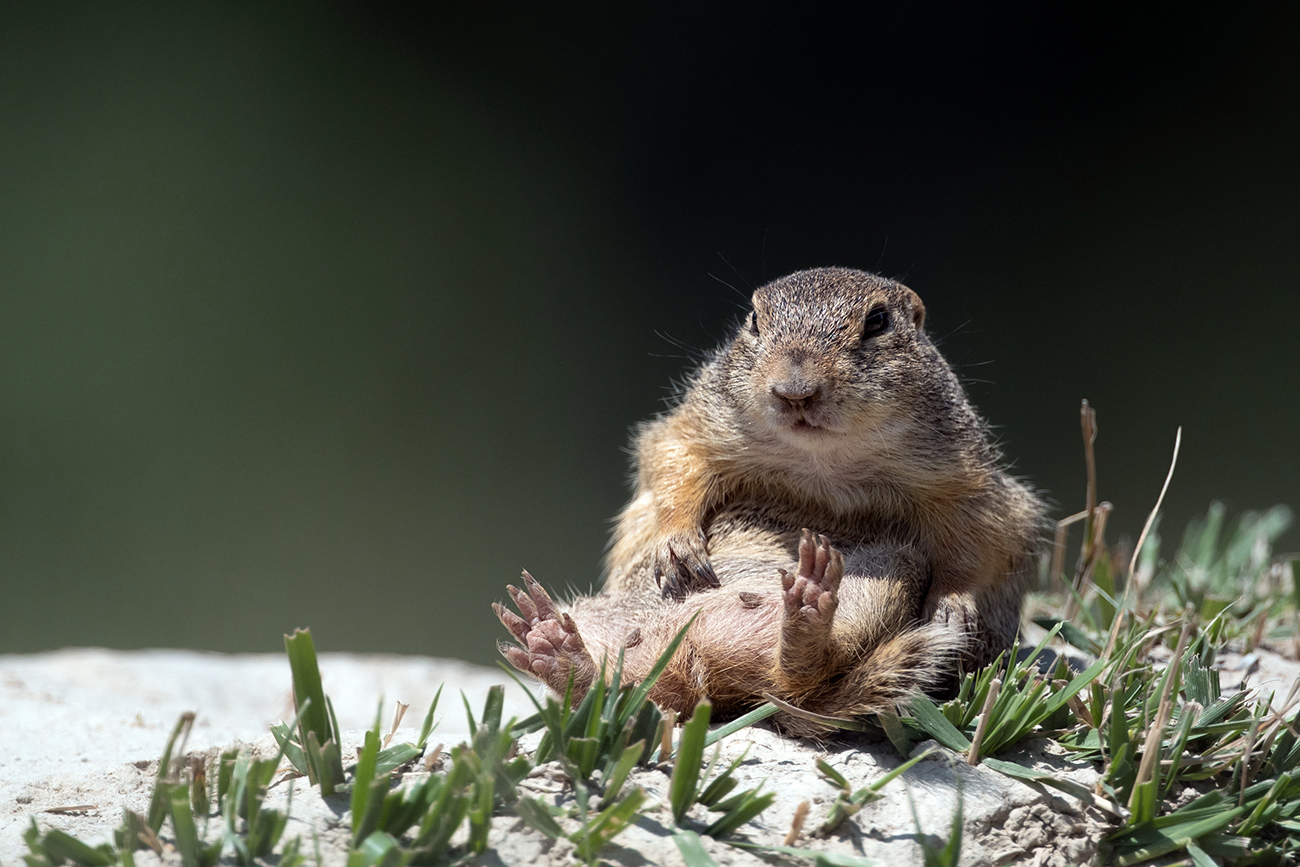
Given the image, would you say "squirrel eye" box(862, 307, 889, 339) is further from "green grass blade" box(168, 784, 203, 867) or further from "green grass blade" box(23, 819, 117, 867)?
"green grass blade" box(23, 819, 117, 867)

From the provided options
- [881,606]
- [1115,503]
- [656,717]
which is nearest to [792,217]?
[1115,503]

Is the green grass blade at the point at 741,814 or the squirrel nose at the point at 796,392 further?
the squirrel nose at the point at 796,392

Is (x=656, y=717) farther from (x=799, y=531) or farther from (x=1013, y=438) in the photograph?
(x=1013, y=438)

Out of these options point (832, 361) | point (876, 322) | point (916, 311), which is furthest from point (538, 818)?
point (916, 311)


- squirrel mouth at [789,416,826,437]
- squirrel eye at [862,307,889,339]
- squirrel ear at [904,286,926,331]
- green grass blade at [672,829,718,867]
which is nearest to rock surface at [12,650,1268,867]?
green grass blade at [672,829,718,867]

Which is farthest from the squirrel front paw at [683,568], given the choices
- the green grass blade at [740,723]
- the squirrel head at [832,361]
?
the green grass blade at [740,723]

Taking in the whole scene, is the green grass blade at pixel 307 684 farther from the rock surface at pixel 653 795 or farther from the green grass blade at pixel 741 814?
the green grass blade at pixel 741 814
